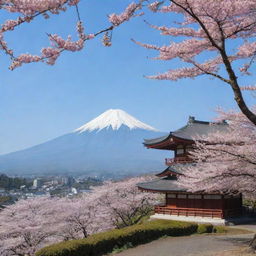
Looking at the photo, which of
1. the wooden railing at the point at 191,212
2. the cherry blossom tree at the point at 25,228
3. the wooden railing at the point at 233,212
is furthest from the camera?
the cherry blossom tree at the point at 25,228

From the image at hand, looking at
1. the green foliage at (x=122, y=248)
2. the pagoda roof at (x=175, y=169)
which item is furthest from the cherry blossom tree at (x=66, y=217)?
the green foliage at (x=122, y=248)

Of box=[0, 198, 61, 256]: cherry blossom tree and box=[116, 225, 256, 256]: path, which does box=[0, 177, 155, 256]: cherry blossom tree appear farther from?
box=[116, 225, 256, 256]: path

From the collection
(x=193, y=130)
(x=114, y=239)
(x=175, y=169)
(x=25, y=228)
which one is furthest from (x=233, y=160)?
(x=25, y=228)

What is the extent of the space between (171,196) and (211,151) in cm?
1207

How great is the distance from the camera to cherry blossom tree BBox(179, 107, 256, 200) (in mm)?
10508

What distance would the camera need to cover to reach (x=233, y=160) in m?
10.6

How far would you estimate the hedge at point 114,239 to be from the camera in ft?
38.4

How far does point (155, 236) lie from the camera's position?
15.9 metres

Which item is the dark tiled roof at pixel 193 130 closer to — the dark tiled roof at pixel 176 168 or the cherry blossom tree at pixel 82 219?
the dark tiled roof at pixel 176 168

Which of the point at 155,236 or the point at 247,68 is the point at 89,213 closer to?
the point at 155,236

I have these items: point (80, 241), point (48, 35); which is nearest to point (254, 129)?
point (80, 241)

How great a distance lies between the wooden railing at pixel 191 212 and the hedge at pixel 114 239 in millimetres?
3128

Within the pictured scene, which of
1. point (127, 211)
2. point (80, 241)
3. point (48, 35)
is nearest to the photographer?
point (48, 35)

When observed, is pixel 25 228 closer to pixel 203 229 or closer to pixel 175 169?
pixel 175 169
